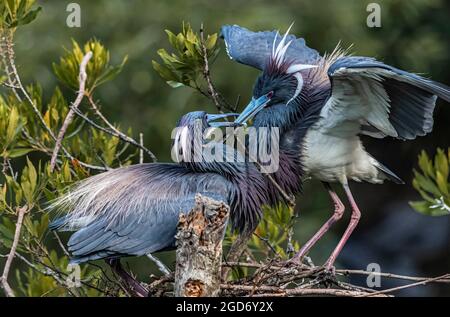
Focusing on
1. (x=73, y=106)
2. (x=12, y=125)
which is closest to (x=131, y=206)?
(x=73, y=106)

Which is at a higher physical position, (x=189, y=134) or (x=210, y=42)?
(x=210, y=42)

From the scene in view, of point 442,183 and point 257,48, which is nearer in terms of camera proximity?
point 442,183

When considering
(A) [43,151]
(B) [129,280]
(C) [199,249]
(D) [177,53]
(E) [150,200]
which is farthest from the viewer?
(D) [177,53]

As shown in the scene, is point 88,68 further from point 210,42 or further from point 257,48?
point 257,48

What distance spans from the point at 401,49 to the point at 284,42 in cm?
404

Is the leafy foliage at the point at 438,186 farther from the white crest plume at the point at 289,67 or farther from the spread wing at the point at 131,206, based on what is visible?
the spread wing at the point at 131,206

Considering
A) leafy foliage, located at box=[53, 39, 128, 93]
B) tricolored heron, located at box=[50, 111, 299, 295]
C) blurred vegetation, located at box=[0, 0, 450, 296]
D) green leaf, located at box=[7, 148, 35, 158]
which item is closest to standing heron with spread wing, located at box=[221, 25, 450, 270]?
tricolored heron, located at box=[50, 111, 299, 295]

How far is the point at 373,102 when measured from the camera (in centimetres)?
516

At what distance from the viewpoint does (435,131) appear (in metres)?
9.81

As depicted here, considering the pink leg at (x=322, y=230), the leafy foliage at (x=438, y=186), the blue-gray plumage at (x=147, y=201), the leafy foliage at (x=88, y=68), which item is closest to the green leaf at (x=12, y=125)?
the blue-gray plumage at (x=147, y=201)

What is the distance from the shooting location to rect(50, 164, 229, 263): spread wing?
15.4 ft

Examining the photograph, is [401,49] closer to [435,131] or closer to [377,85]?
[435,131]

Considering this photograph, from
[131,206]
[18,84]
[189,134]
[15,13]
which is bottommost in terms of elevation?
[131,206]

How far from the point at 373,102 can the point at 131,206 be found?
1.25 metres
